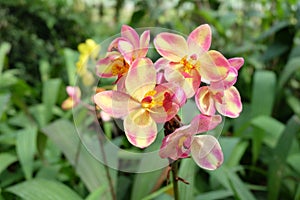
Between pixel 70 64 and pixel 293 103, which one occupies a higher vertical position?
pixel 70 64

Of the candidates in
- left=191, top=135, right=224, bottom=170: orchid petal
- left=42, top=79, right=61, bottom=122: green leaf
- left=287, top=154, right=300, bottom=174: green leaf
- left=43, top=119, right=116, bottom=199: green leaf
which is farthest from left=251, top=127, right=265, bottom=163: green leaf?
left=191, top=135, right=224, bottom=170: orchid petal

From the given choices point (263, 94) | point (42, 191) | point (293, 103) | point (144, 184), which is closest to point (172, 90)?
point (42, 191)

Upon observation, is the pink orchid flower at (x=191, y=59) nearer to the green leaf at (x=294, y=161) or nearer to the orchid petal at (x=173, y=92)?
the orchid petal at (x=173, y=92)

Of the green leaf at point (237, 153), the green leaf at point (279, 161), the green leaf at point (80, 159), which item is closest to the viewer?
the green leaf at point (80, 159)

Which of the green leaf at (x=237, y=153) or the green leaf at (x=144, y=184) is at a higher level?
the green leaf at (x=144, y=184)

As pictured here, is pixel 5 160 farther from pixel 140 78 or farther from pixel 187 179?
pixel 140 78

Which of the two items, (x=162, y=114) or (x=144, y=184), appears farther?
(x=144, y=184)

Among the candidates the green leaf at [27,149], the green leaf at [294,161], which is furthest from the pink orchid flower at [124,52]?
the green leaf at [294,161]
